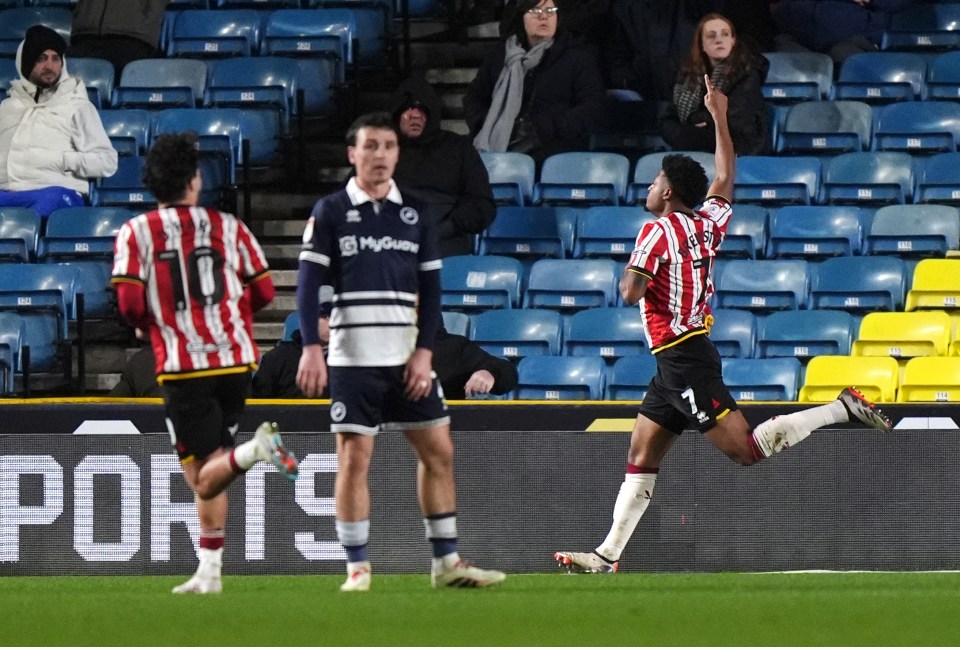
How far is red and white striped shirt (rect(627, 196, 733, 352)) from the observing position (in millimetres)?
8195

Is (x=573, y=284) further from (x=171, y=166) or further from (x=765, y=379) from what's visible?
(x=171, y=166)

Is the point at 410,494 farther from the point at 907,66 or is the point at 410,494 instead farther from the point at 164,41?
the point at 164,41

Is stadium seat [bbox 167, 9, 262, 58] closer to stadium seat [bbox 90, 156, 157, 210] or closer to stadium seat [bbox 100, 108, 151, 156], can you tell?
stadium seat [bbox 100, 108, 151, 156]

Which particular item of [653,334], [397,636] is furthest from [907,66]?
[397,636]

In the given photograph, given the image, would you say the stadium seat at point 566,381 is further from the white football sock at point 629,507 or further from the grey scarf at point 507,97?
the grey scarf at point 507,97

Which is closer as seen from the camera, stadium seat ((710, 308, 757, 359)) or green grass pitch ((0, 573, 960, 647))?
green grass pitch ((0, 573, 960, 647))

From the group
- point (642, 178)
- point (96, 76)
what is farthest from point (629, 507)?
point (96, 76)

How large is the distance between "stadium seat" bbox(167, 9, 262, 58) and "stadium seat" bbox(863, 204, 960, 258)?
219 inches

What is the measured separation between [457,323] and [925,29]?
4878mm

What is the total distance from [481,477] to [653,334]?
1367 millimetres

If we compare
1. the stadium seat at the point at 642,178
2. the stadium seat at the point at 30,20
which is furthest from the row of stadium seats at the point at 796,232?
the stadium seat at the point at 30,20

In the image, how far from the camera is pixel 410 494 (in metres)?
9.19

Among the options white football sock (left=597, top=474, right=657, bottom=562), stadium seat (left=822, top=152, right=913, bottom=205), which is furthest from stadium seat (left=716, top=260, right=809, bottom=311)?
white football sock (left=597, top=474, right=657, bottom=562)

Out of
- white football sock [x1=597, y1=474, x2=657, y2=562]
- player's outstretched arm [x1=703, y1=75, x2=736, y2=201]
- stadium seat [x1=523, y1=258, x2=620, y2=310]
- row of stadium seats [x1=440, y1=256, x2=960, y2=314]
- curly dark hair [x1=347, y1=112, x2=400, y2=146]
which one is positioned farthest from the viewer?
stadium seat [x1=523, y1=258, x2=620, y2=310]
